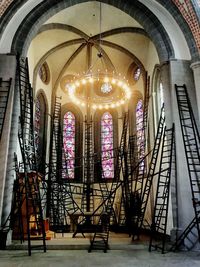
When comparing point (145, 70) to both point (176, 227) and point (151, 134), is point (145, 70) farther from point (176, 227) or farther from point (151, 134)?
point (176, 227)

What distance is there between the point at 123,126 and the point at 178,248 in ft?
31.4

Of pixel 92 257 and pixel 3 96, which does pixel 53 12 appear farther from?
pixel 92 257

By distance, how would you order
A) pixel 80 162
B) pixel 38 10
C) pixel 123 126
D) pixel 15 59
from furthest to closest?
pixel 80 162 → pixel 123 126 → pixel 38 10 → pixel 15 59

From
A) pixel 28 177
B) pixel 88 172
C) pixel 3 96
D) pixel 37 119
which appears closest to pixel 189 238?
pixel 28 177

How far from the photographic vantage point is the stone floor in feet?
19.2

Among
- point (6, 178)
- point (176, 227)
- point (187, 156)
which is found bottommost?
point (176, 227)

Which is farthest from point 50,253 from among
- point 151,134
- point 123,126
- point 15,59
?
point 123,126

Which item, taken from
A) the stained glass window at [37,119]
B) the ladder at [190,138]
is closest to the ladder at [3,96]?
the ladder at [190,138]

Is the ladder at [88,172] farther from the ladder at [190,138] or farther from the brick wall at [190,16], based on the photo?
the brick wall at [190,16]

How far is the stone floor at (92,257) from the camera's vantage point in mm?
5855

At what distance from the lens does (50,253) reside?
7172mm

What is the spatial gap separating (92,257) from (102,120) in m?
12.5

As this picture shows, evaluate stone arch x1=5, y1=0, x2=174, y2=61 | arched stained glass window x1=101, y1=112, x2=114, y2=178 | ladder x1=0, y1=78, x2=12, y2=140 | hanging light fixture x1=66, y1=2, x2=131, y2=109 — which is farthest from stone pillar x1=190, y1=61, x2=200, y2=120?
arched stained glass window x1=101, y1=112, x2=114, y2=178

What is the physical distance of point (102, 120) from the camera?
18516 millimetres
